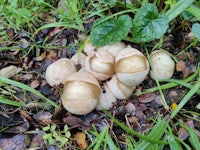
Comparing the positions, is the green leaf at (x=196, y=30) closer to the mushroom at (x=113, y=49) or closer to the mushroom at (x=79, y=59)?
the mushroom at (x=113, y=49)

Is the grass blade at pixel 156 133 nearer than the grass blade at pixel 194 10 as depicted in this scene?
Yes

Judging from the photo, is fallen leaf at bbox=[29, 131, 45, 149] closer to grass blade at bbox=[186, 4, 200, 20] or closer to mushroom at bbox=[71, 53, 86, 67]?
mushroom at bbox=[71, 53, 86, 67]

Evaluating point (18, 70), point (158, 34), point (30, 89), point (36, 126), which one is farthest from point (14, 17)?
point (158, 34)

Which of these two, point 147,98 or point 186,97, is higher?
point 186,97

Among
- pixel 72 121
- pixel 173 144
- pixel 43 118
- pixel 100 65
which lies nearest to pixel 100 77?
pixel 100 65

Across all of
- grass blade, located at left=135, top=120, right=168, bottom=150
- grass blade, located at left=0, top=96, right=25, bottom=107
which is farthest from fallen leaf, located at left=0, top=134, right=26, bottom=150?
grass blade, located at left=135, top=120, right=168, bottom=150

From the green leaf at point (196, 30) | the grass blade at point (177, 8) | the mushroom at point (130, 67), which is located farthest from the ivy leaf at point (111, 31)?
the green leaf at point (196, 30)

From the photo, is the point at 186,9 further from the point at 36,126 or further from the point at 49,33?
the point at 36,126

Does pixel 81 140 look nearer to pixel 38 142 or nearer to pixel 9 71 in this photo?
pixel 38 142
